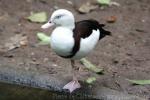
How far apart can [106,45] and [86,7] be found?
1149 millimetres

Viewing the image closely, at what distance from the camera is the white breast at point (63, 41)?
175 inches

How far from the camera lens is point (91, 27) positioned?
4.82 metres

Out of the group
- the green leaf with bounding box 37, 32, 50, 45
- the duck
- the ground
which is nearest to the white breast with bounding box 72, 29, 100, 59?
the duck

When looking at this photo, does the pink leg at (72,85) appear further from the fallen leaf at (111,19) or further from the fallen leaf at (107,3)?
the fallen leaf at (107,3)

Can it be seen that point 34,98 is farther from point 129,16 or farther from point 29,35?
point 129,16

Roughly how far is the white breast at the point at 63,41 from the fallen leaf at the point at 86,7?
2280mm

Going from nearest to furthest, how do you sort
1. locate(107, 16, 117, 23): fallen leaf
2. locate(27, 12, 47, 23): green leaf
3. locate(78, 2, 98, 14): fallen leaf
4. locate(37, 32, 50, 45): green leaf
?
locate(37, 32, 50, 45): green leaf, locate(27, 12, 47, 23): green leaf, locate(107, 16, 117, 23): fallen leaf, locate(78, 2, 98, 14): fallen leaf

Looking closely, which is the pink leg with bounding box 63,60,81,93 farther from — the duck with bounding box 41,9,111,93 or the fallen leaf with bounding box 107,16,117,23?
the fallen leaf with bounding box 107,16,117,23

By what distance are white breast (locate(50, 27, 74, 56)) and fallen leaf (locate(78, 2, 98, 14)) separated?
2280mm

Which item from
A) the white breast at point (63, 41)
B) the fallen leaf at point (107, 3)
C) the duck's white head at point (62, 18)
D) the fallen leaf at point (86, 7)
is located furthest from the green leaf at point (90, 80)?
the fallen leaf at point (107, 3)

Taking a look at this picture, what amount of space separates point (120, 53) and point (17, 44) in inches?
50.0

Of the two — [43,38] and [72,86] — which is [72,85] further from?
[43,38]

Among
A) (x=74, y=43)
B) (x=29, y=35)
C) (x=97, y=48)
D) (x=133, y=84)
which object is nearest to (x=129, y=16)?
(x=97, y=48)

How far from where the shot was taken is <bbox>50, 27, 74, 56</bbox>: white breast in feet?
14.6
